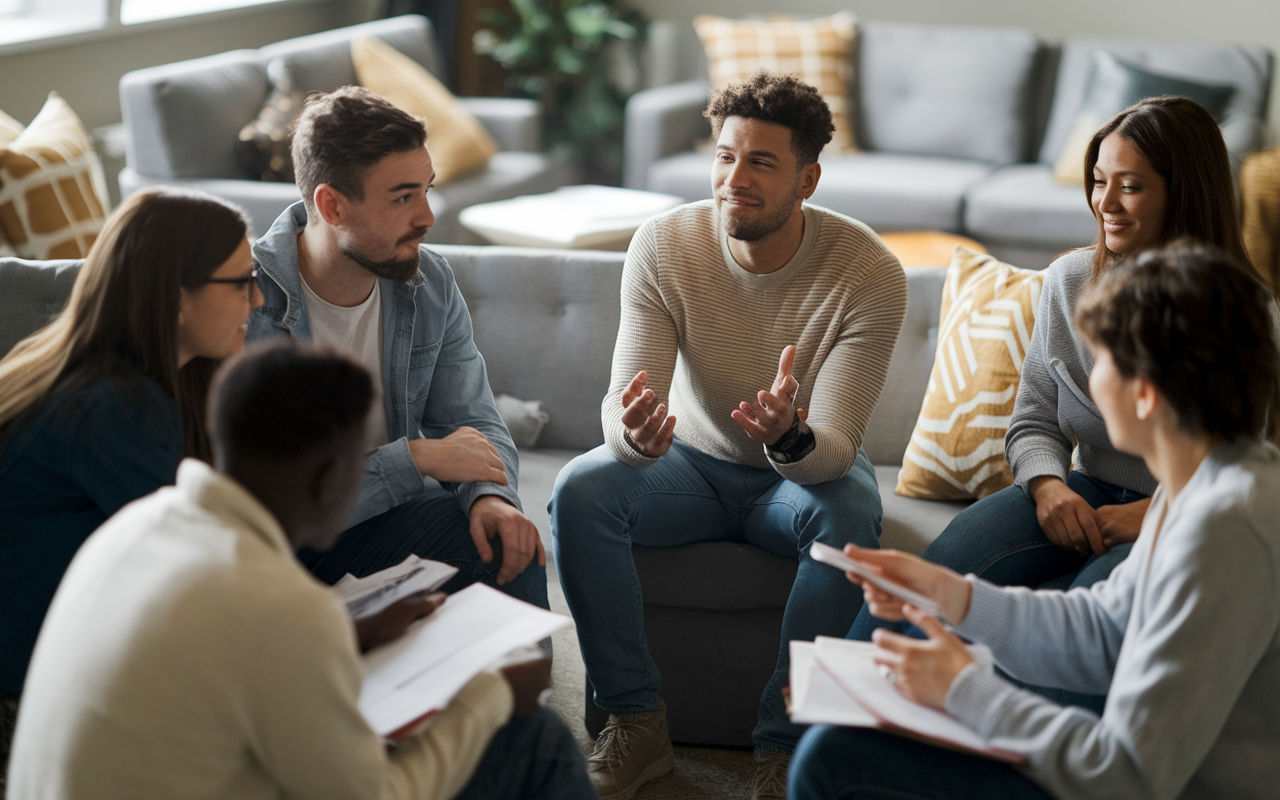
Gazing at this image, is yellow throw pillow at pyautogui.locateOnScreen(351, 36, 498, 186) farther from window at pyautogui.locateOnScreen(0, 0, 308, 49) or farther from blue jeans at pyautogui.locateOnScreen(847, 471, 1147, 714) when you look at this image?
blue jeans at pyautogui.locateOnScreen(847, 471, 1147, 714)

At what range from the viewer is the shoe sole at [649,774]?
176 cm

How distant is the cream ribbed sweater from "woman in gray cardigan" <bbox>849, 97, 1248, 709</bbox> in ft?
0.87

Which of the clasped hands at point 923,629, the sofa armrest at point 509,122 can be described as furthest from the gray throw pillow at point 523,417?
the sofa armrest at point 509,122

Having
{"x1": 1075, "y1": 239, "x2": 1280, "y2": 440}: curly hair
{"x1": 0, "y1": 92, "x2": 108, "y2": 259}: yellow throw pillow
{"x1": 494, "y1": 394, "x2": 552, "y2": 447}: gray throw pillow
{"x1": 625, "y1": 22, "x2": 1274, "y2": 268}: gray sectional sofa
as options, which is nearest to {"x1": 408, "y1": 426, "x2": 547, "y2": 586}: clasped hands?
{"x1": 494, "y1": 394, "x2": 552, "y2": 447}: gray throw pillow

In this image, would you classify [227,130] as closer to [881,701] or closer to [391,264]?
[391,264]

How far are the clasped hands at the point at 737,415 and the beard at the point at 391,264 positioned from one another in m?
0.42

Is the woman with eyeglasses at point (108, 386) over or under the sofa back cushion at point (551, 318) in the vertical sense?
over

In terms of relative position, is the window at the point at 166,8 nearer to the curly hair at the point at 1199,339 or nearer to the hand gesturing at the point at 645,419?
the hand gesturing at the point at 645,419

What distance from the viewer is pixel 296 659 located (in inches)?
36.0

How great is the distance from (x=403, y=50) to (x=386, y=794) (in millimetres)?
3984

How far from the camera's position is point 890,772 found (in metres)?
1.15

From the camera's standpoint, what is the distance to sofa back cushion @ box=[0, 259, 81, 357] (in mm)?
2062

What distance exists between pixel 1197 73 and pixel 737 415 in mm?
3404

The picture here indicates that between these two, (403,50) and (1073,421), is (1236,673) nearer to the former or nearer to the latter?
(1073,421)
